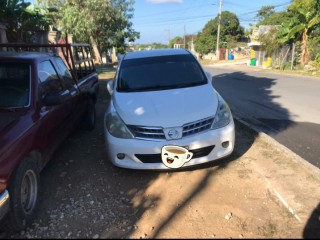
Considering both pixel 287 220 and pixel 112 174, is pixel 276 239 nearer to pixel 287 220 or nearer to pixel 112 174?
pixel 287 220

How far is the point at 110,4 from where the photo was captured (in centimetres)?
3120

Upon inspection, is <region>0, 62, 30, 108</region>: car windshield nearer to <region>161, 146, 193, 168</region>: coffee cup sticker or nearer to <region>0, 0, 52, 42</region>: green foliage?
<region>161, 146, 193, 168</region>: coffee cup sticker

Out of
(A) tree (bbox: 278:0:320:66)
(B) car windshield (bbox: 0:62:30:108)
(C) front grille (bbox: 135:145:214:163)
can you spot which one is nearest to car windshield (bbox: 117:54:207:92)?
(C) front grille (bbox: 135:145:214:163)

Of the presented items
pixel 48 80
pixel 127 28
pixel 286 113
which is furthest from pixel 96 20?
pixel 48 80

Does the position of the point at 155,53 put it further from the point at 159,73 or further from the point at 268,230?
the point at 268,230

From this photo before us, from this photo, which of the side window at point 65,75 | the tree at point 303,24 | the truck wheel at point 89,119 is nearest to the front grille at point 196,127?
the side window at point 65,75

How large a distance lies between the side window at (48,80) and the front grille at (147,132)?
1.27m

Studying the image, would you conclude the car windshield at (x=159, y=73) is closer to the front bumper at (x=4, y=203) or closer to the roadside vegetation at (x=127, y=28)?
the front bumper at (x=4, y=203)

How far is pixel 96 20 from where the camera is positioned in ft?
102

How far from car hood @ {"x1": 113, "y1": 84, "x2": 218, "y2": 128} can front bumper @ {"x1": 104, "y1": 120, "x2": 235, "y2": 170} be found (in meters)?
0.24

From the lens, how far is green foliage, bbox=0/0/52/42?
33.8ft

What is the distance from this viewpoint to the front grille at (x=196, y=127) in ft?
14.5

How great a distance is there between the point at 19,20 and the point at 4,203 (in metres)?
9.50

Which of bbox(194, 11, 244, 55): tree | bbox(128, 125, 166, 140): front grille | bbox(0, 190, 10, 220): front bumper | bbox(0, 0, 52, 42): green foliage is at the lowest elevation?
bbox(194, 11, 244, 55): tree
